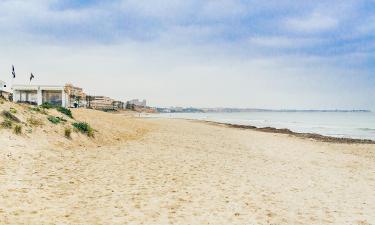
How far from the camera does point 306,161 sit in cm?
2197

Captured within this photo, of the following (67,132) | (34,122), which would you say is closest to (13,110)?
(34,122)

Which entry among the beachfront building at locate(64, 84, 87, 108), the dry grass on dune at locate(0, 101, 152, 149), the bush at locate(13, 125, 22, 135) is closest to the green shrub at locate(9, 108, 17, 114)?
the dry grass on dune at locate(0, 101, 152, 149)

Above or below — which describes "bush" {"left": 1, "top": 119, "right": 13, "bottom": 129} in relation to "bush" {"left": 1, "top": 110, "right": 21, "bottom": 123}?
below

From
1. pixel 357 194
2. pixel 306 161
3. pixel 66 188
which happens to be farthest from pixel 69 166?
pixel 306 161

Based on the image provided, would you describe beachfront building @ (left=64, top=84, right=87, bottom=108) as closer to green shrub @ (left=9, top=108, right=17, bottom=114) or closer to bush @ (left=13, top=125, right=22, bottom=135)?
green shrub @ (left=9, top=108, right=17, bottom=114)

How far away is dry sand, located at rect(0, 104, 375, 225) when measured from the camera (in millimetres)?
9891

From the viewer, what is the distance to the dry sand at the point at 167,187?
389 inches

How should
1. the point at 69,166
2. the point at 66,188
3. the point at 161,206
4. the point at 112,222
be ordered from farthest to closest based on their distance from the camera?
the point at 69,166
the point at 66,188
the point at 161,206
the point at 112,222

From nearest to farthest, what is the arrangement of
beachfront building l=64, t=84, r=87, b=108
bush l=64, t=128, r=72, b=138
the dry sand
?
1. the dry sand
2. bush l=64, t=128, r=72, b=138
3. beachfront building l=64, t=84, r=87, b=108

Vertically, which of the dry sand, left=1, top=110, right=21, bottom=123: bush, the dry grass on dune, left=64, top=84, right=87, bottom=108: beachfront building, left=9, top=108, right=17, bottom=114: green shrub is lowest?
the dry sand

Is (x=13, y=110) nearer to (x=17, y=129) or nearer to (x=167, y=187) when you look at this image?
(x=17, y=129)

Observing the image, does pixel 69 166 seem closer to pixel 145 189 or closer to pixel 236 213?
Result: pixel 145 189

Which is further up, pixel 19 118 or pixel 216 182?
pixel 19 118

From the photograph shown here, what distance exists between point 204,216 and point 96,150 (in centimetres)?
1269
